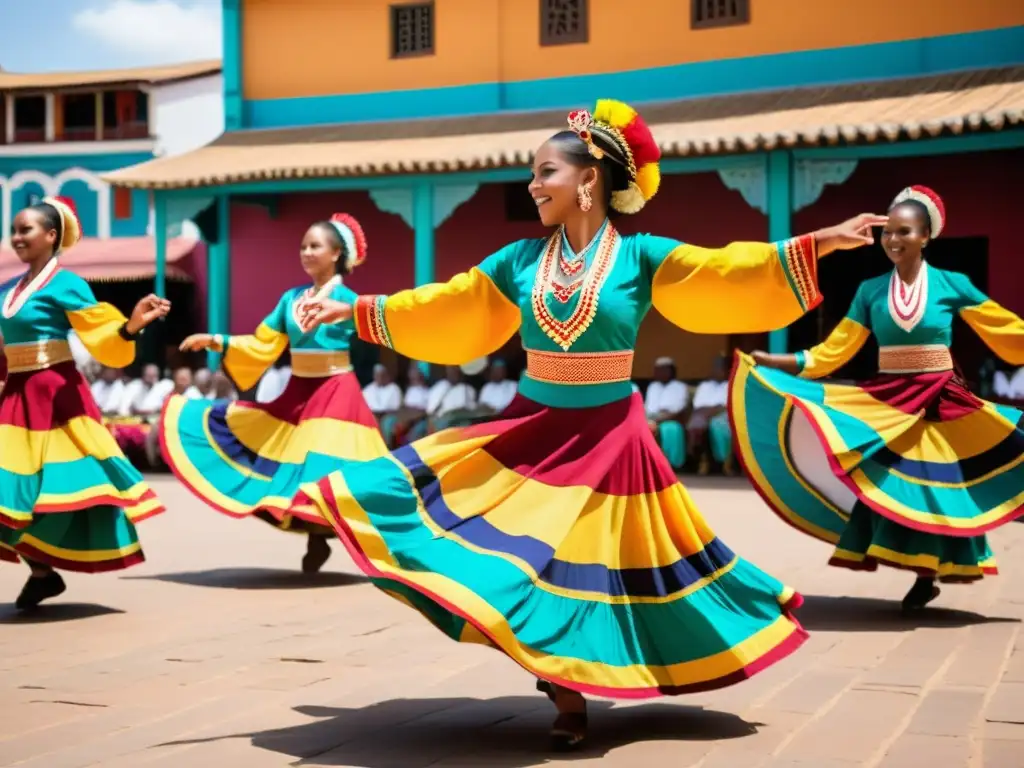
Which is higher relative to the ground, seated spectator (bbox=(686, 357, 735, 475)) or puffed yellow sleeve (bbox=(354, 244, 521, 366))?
puffed yellow sleeve (bbox=(354, 244, 521, 366))

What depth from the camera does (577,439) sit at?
445 cm

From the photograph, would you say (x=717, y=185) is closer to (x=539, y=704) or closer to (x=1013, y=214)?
(x=1013, y=214)

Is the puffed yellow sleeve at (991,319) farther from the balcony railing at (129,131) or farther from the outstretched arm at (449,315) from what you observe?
the balcony railing at (129,131)

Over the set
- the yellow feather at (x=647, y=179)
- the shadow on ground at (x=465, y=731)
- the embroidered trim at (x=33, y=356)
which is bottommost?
the shadow on ground at (x=465, y=731)

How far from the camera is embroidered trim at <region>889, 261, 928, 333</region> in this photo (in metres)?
6.77

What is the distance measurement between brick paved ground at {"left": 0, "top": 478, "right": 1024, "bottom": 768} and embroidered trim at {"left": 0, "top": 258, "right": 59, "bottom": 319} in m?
1.36

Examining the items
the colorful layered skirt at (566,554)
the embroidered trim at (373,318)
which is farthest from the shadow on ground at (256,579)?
the colorful layered skirt at (566,554)

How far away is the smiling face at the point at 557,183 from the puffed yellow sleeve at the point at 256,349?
3670mm

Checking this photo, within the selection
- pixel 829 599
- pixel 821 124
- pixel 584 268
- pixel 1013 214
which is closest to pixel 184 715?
pixel 584 268

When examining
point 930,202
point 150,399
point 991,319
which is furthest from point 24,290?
point 150,399

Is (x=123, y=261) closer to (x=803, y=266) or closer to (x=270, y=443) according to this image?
(x=270, y=443)

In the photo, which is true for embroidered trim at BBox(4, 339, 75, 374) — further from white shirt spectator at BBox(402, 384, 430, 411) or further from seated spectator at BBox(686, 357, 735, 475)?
white shirt spectator at BBox(402, 384, 430, 411)

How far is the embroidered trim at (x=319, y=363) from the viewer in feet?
26.5

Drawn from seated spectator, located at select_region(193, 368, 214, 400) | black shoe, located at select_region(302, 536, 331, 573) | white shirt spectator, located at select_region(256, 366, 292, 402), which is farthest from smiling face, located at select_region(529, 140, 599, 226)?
white shirt spectator, located at select_region(256, 366, 292, 402)
